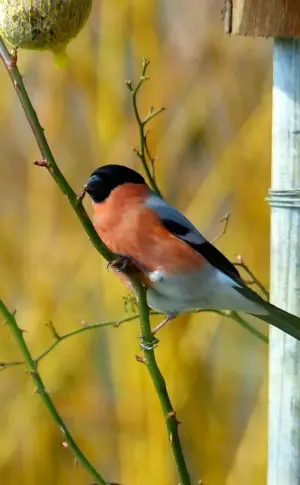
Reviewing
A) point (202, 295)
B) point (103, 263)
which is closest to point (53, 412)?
point (202, 295)

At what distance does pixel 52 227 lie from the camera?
3.44 ft

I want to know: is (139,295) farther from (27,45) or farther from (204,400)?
(204,400)

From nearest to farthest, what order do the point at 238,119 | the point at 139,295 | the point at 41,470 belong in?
the point at 139,295 < the point at 238,119 < the point at 41,470

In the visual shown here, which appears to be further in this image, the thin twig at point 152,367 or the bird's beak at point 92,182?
the bird's beak at point 92,182

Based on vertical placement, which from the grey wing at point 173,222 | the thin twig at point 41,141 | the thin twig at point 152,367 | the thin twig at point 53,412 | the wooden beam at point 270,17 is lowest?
the thin twig at point 53,412

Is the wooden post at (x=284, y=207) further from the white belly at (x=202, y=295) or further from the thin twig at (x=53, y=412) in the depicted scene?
the thin twig at (x=53, y=412)

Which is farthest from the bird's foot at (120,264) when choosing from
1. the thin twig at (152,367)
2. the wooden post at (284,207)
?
the wooden post at (284,207)

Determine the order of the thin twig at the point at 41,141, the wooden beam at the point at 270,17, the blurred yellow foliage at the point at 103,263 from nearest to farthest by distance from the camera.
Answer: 1. the thin twig at the point at 41,141
2. the wooden beam at the point at 270,17
3. the blurred yellow foliage at the point at 103,263

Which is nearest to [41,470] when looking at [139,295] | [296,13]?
[139,295]

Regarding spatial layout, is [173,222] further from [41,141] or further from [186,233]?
[41,141]

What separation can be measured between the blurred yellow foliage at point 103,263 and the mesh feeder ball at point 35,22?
483 millimetres

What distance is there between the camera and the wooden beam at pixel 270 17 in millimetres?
557

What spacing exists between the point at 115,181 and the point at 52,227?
48cm

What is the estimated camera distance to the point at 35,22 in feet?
1.59
